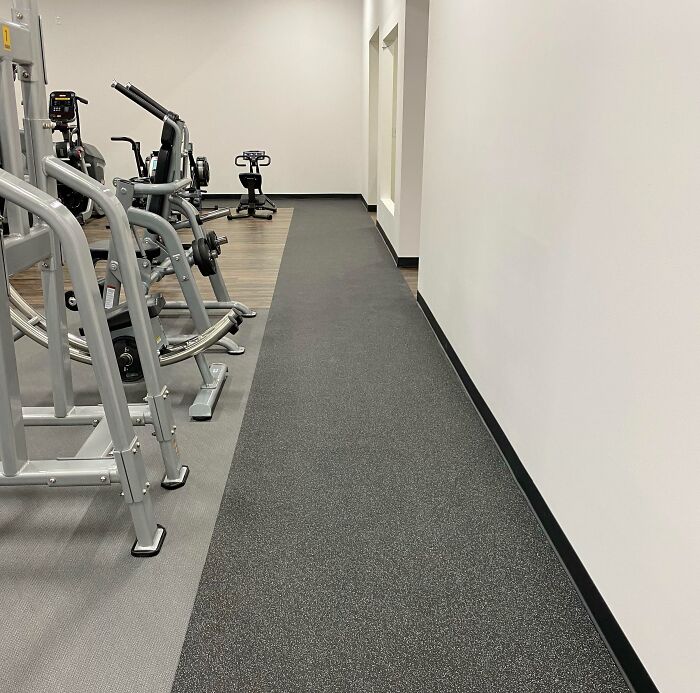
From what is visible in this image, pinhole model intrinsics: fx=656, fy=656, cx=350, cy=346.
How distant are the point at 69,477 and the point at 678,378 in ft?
5.04

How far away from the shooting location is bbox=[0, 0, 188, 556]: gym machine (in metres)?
1.66

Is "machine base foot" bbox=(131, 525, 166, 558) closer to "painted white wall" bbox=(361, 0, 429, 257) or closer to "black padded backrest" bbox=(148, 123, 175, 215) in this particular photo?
"black padded backrest" bbox=(148, 123, 175, 215)

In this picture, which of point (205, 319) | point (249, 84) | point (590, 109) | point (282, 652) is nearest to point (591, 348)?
point (590, 109)

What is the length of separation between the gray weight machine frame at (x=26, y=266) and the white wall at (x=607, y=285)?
3.94ft

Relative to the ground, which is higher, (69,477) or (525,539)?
(69,477)

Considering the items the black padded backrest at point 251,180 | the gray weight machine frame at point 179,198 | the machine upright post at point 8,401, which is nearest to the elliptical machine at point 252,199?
the black padded backrest at point 251,180

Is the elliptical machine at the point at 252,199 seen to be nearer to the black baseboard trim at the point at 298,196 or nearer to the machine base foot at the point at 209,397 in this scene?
the black baseboard trim at the point at 298,196

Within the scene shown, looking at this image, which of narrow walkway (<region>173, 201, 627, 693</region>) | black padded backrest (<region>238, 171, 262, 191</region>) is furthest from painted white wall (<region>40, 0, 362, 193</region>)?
narrow walkway (<region>173, 201, 627, 693</region>)

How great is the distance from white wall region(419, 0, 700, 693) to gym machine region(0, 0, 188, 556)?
118 centimetres

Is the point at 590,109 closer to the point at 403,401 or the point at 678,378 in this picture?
the point at 678,378

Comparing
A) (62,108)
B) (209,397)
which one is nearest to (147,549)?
(209,397)

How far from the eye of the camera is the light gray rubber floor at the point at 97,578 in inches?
58.1

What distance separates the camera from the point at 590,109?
1.65m

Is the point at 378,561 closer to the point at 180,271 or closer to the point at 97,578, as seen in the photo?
the point at 97,578
